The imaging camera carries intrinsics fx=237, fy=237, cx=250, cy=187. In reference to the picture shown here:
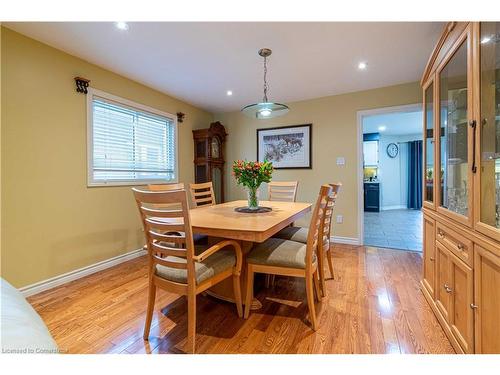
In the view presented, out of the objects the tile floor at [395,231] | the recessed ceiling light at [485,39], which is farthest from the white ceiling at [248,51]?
the tile floor at [395,231]

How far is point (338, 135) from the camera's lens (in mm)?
3672

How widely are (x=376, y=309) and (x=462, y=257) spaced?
776mm

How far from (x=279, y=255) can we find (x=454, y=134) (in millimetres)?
1445

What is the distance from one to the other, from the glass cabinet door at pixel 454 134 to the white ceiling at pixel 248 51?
729 mm

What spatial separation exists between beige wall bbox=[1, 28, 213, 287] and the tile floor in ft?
12.3

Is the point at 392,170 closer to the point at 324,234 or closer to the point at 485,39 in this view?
the point at 324,234

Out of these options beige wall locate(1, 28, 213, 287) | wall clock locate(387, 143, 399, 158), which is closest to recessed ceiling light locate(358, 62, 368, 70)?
beige wall locate(1, 28, 213, 287)

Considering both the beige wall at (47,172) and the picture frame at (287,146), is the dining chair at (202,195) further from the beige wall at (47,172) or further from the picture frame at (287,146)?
the picture frame at (287,146)

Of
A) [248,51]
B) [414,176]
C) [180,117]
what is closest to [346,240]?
[248,51]

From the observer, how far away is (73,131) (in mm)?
2428
